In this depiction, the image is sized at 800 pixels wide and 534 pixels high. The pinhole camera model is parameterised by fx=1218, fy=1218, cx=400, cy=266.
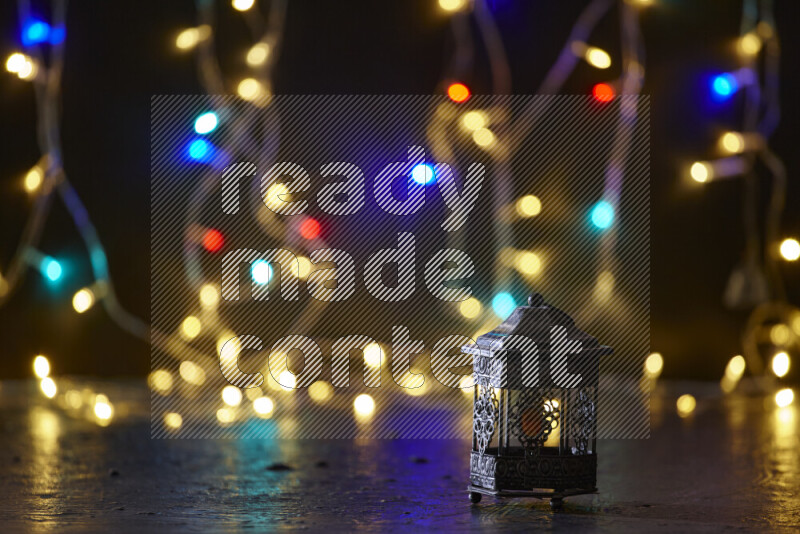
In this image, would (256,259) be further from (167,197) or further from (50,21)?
(50,21)

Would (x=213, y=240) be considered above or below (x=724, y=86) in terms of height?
below

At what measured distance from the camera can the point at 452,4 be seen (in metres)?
6.66

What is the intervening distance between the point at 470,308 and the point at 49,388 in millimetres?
2303

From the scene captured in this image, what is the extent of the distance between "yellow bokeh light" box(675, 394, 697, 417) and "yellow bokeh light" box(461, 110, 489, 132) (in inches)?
71.3

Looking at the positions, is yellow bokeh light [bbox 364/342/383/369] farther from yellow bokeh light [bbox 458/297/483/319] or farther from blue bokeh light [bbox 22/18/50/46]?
blue bokeh light [bbox 22/18/50/46]

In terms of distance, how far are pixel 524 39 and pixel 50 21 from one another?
258 cm

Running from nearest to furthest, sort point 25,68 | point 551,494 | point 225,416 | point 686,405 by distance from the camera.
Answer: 1. point 551,494
2. point 225,416
3. point 686,405
4. point 25,68

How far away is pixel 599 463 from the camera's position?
4793 millimetres

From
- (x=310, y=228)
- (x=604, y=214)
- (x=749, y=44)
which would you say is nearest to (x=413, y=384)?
(x=310, y=228)

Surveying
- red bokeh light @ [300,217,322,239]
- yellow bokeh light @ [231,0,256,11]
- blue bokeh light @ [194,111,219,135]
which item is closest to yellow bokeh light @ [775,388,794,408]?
red bokeh light @ [300,217,322,239]

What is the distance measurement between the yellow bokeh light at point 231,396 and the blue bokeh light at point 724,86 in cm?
308

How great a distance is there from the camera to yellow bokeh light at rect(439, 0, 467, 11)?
6656 mm

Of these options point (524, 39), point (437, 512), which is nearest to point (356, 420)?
point (437, 512)

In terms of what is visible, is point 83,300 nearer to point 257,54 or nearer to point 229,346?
point 229,346
